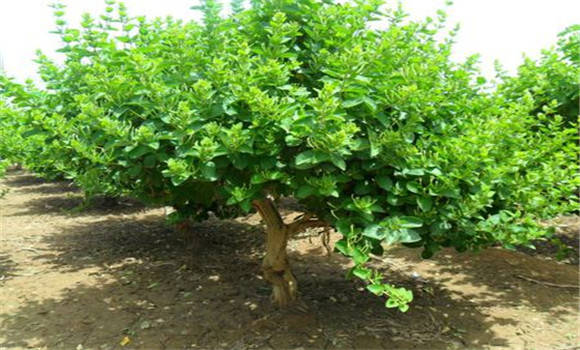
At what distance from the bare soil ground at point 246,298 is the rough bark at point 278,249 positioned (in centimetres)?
18

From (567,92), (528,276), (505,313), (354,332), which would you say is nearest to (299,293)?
(354,332)

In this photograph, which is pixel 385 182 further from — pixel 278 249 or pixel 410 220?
pixel 278 249

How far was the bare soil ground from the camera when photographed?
410 centimetres

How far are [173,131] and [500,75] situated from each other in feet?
12.2

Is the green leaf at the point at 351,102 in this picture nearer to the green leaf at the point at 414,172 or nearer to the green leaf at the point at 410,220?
the green leaf at the point at 414,172

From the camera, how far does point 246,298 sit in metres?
4.81

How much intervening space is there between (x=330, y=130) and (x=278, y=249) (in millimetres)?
1870

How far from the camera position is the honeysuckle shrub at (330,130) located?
113 inches

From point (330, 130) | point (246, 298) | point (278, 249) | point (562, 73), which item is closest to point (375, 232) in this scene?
point (330, 130)

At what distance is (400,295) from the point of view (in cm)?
280

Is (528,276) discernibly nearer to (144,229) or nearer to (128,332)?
(128,332)

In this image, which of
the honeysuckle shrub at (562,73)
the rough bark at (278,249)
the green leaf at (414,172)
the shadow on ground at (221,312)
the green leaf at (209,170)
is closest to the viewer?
the green leaf at (209,170)

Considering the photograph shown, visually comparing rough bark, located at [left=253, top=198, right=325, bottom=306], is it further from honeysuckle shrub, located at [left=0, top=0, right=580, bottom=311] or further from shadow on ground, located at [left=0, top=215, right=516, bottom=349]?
honeysuckle shrub, located at [left=0, top=0, right=580, bottom=311]

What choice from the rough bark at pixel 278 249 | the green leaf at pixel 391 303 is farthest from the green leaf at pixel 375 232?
the rough bark at pixel 278 249
